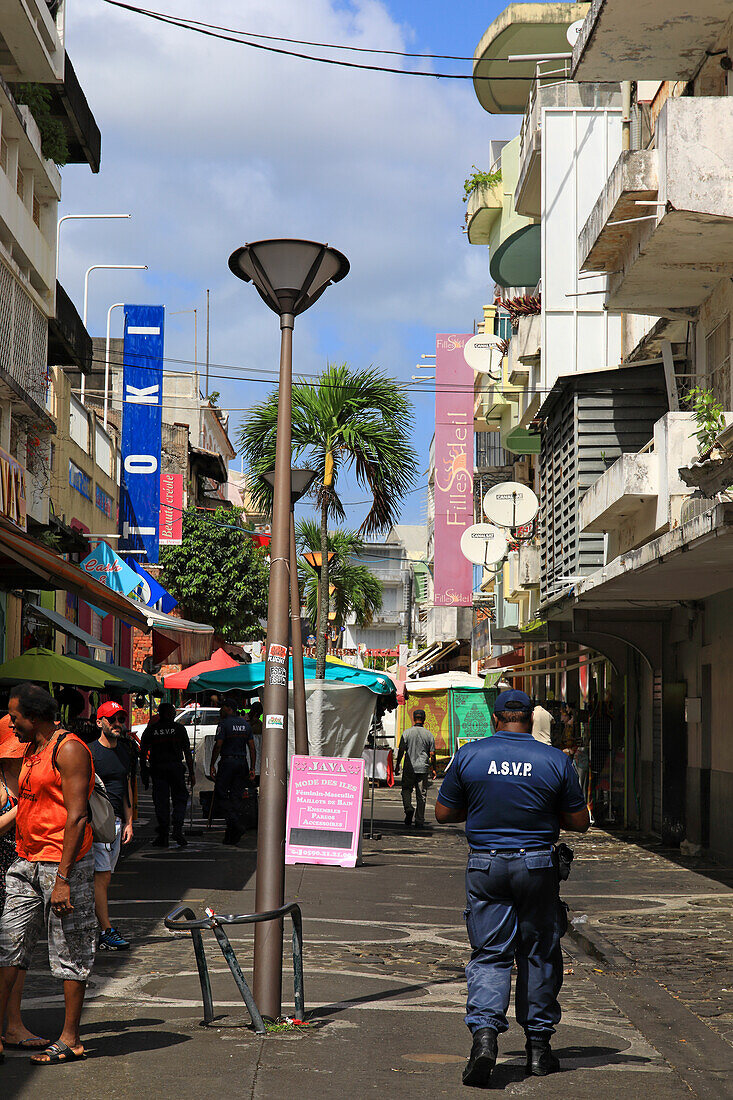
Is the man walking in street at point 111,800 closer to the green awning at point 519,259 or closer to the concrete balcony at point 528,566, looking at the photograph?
the concrete balcony at point 528,566

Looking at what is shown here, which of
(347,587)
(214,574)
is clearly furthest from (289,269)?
(347,587)

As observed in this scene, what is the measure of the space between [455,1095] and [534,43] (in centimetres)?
2731

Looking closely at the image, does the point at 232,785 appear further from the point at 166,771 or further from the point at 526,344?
the point at 526,344

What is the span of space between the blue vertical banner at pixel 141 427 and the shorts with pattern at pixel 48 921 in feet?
85.7

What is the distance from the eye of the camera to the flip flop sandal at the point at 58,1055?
6.49 m

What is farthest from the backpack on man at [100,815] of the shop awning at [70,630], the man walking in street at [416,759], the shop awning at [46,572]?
the man walking in street at [416,759]

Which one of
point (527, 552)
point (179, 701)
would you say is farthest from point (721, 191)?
point (179, 701)

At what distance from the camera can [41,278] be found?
Answer: 22.6 meters

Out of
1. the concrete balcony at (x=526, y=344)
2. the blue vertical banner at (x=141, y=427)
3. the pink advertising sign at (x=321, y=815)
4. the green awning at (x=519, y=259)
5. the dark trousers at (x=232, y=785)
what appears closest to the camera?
the pink advertising sign at (x=321, y=815)

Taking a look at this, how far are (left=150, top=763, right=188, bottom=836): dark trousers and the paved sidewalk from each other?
3908 mm

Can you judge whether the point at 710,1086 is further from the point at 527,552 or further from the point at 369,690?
the point at 527,552

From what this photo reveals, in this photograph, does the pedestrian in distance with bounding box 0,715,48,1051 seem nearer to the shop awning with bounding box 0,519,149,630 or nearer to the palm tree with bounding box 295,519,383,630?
the shop awning with bounding box 0,519,149,630

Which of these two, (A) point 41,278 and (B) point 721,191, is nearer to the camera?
(B) point 721,191

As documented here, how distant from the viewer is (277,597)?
8.06m
